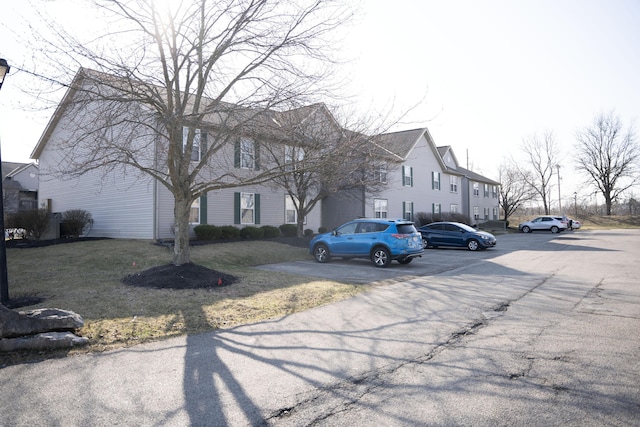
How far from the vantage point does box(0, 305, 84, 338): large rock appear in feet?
16.9

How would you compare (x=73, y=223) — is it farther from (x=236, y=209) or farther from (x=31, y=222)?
(x=236, y=209)

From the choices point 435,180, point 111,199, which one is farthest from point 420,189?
point 111,199

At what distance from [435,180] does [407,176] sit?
536 cm

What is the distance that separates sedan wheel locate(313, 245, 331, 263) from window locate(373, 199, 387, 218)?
13.2 metres

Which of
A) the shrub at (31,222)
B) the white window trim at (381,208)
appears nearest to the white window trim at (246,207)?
the shrub at (31,222)

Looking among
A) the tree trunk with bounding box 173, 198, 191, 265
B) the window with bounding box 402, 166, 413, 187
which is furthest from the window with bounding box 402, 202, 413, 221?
the tree trunk with bounding box 173, 198, 191, 265

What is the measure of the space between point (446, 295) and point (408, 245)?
194 inches

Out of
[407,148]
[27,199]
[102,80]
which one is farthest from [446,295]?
[27,199]

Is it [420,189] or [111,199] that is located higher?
[420,189]

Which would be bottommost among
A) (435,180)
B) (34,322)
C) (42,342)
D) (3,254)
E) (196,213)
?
(42,342)

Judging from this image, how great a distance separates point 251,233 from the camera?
20.3 meters

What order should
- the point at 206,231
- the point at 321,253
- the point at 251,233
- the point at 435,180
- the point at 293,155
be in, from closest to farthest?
A: 1. the point at 293,155
2. the point at 321,253
3. the point at 206,231
4. the point at 251,233
5. the point at 435,180

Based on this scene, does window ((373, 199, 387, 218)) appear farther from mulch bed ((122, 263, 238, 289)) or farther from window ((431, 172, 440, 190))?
mulch bed ((122, 263, 238, 289))

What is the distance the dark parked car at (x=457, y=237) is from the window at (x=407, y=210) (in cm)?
878
